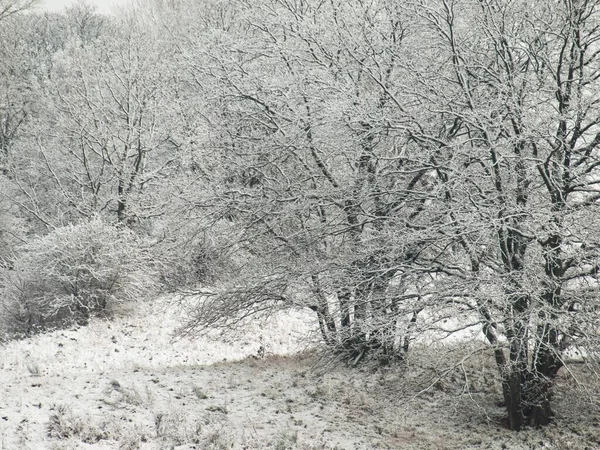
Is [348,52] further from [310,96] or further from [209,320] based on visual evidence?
[209,320]

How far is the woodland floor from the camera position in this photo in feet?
22.1

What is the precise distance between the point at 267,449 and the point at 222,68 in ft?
21.9

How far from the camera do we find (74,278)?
575 inches

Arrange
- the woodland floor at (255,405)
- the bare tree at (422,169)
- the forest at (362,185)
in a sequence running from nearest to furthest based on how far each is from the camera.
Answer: the bare tree at (422,169)
the forest at (362,185)
the woodland floor at (255,405)

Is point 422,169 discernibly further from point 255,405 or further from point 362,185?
point 255,405

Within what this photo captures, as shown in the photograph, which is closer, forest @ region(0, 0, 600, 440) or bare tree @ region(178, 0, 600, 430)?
bare tree @ region(178, 0, 600, 430)

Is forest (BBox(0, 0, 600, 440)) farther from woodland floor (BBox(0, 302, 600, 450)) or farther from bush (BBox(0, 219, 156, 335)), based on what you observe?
woodland floor (BBox(0, 302, 600, 450))

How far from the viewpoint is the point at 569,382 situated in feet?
29.5

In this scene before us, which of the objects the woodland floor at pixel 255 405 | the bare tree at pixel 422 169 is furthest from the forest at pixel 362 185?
the woodland floor at pixel 255 405

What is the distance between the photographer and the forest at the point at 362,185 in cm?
659

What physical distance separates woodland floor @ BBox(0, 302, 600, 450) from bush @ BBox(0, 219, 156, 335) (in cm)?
283

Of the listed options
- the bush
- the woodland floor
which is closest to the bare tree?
the woodland floor

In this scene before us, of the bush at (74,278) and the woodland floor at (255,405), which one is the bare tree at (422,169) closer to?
the woodland floor at (255,405)

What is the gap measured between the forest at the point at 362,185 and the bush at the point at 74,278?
58mm
